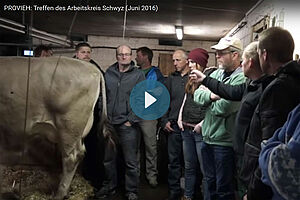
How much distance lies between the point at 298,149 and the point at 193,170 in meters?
1.53

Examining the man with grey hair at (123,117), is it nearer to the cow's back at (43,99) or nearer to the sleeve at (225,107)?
the cow's back at (43,99)

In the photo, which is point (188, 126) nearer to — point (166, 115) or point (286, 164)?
point (166, 115)

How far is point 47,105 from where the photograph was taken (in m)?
1.98

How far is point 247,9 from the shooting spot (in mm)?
1995

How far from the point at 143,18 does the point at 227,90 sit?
67cm

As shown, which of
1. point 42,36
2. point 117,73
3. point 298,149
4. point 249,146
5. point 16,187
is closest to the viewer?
point 298,149

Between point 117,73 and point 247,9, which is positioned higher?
point 247,9

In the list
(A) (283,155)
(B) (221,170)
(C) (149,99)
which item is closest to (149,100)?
(C) (149,99)

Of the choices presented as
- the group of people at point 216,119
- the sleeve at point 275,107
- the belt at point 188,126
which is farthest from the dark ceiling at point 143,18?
the sleeve at point 275,107

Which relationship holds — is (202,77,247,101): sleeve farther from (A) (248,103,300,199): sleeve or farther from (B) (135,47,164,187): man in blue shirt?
(A) (248,103,300,199): sleeve

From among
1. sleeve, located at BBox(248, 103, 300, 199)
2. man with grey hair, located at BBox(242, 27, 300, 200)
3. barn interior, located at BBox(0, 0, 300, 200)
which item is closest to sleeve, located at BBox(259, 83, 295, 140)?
man with grey hair, located at BBox(242, 27, 300, 200)

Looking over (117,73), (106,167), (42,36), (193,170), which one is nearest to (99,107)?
(117,73)

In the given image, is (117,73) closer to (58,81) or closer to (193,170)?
(58,81)

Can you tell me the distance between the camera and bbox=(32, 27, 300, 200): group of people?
1.20 meters
